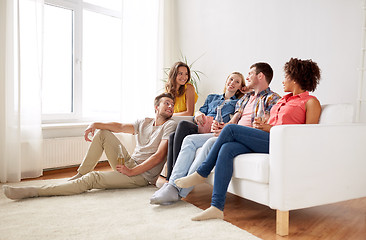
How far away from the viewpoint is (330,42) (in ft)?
9.36

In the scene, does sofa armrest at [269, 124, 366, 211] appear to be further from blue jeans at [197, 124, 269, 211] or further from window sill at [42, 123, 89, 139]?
window sill at [42, 123, 89, 139]

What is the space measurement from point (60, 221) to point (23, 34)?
6.73 feet

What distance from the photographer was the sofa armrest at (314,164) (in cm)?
179

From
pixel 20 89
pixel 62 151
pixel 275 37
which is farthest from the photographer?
pixel 62 151

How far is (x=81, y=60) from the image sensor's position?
413 centimetres

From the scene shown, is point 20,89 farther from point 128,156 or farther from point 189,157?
point 189,157

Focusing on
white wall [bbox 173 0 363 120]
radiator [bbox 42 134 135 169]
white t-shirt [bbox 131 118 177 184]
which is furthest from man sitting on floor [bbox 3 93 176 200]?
white wall [bbox 173 0 363 120]

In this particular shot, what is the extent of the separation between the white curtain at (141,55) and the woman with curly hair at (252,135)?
7.46 feet

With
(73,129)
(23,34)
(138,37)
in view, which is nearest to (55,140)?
(73,129)

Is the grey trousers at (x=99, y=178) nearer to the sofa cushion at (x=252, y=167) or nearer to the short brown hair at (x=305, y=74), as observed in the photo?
the sofa cushion at (x=252, y=167)

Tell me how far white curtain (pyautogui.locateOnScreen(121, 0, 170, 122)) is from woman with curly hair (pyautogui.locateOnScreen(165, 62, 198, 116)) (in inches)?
36.9

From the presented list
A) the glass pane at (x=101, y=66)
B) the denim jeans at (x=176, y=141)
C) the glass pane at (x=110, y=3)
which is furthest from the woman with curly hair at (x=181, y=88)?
the glass pane at (x=110, y=3)

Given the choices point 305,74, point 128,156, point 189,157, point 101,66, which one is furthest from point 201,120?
point 101,66

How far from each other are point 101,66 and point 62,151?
1389 mm
